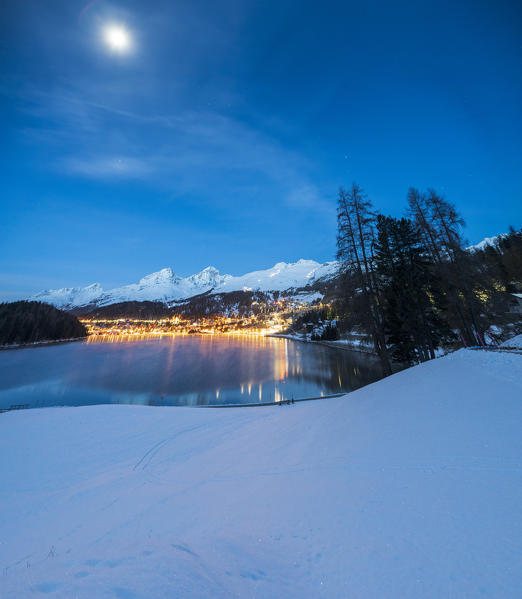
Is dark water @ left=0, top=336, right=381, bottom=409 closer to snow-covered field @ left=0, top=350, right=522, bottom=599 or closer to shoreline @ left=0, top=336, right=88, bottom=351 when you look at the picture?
snow-covered field @ left=0, top=350, right=522, bottom=599

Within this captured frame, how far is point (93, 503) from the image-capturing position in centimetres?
620

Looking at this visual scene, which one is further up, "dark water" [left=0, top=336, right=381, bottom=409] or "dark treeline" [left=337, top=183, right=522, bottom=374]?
"dark treeline" [left=337, top=183, right=522, bottom=374]

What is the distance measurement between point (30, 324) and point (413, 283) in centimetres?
12730

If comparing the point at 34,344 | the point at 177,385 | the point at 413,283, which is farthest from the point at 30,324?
the point at 413,283

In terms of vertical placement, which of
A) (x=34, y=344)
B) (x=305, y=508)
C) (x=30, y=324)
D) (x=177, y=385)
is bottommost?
(x=177, y=385)

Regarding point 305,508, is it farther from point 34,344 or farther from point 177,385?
point 34,344

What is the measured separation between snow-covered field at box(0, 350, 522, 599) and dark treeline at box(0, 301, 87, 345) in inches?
4448

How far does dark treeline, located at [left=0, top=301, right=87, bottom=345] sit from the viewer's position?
8812 cm

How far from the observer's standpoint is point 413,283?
16.9 metres

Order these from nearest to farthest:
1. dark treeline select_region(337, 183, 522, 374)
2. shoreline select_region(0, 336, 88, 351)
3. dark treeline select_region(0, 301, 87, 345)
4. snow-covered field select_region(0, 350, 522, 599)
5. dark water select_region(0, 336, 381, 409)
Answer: snow-covered field select_region(0, 350, 522, 599)
dark treeline select_region(337, 183, 522, 374)
dark water select_region(0, 336, 381, 409)
shoreline select_region(0, 336, 88, 351)
dark treeline select_region(0, 301, 87, 345)

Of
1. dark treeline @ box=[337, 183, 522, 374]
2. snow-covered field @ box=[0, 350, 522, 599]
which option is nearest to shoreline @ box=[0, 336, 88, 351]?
snow-covered field @ box=[0, 350, 522, 599]

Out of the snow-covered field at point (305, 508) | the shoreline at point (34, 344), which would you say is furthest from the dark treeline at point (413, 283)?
the shoreline at point (34, 344)

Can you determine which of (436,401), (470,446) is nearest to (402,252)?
(436,401)

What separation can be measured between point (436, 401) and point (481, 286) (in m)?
14.2
